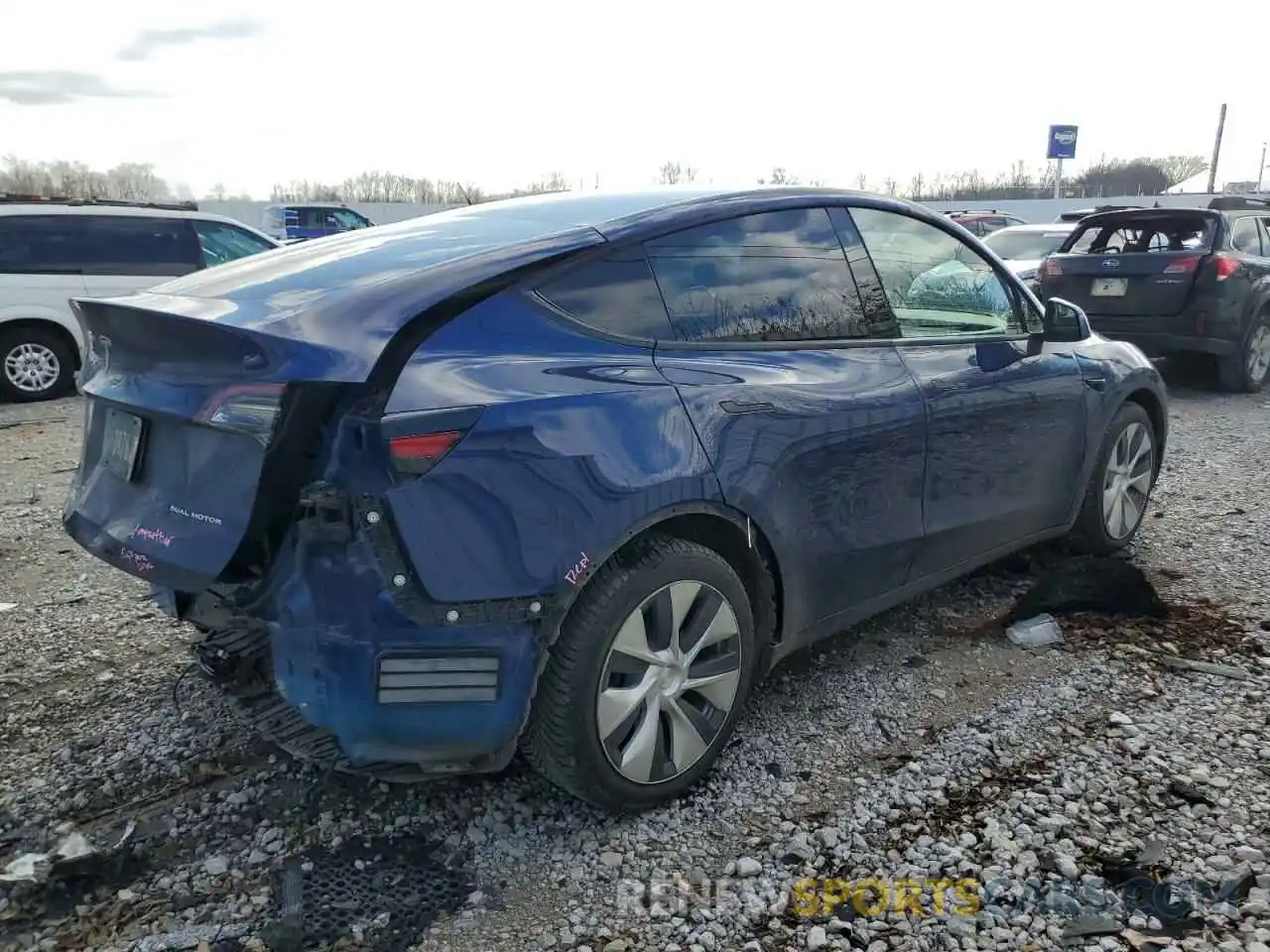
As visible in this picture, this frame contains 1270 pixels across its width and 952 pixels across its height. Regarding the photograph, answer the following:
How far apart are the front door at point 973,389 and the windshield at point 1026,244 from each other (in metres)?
8.88

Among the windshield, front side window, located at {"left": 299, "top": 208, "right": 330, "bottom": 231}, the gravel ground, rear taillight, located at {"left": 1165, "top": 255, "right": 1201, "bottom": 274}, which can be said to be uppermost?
front side window, located at {"left": 299, "top": 208, "right": 330, "bottom": 231}

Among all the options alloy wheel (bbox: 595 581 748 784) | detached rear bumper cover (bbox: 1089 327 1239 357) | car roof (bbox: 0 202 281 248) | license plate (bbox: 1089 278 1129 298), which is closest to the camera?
alloy wheel (bbox: 595 581 748 784)

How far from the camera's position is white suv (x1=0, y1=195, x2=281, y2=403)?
945 cm

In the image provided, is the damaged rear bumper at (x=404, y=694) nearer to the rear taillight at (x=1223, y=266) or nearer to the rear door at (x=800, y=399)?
the rear door at (x=800, y=399)

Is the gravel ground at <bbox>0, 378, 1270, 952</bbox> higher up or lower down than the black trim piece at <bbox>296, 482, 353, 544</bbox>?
lower down

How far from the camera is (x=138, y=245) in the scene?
33.0ft

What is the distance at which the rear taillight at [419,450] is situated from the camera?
7.30 feet

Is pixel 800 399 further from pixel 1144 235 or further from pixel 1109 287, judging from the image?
pixel 1144 235

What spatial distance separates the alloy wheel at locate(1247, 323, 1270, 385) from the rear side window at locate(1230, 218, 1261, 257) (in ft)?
2.47

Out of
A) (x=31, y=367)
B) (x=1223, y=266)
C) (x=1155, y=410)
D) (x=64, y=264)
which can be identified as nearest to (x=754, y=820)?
(x=1155, y=410)

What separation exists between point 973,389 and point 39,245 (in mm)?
9378

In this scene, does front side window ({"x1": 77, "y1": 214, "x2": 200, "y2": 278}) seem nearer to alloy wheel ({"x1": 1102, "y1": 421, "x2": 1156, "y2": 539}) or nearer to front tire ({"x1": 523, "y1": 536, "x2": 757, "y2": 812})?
alloy wheel ({"x1": 1102, "y1": 421, "x2": 1156, "y2": 539})

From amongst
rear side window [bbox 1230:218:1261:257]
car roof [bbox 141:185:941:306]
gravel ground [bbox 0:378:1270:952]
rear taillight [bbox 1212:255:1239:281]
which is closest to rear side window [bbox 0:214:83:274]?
gravel ground [bbox 0:378:1270:952]

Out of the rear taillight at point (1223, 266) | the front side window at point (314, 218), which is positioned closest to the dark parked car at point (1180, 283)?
the rear taillight at point (1223, 266)
